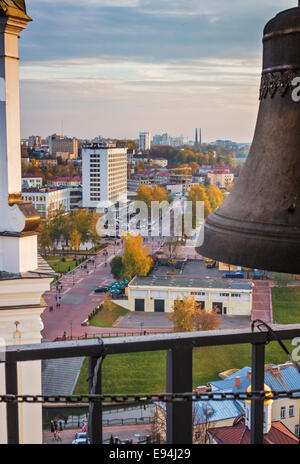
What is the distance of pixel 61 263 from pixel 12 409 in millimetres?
16330

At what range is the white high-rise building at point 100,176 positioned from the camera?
21.6m

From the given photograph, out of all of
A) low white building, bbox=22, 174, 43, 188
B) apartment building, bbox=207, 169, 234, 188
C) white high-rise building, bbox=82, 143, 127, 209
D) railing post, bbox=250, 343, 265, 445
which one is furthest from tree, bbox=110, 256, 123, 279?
railing post, bbox=250, 343, 265, 445

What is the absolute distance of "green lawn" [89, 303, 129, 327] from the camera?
11789 mm

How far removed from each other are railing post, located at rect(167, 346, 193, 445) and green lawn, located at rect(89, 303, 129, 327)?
35.9 feet

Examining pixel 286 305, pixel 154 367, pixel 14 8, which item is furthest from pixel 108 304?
pixel 14 8

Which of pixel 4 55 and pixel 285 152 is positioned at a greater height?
pixel 4 55

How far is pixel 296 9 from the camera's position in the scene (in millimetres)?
702

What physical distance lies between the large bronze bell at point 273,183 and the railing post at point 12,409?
271mm

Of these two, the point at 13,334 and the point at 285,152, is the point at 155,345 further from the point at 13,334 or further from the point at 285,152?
the point at 13,334

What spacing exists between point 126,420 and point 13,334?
3.52 m

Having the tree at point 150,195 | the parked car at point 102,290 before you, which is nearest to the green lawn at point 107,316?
the parked car at point 102,290

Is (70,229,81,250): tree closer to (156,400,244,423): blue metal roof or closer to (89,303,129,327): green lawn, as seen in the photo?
(89,303,129,327): green lawn

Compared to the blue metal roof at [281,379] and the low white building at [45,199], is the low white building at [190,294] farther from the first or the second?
the low white building at [45,199]
